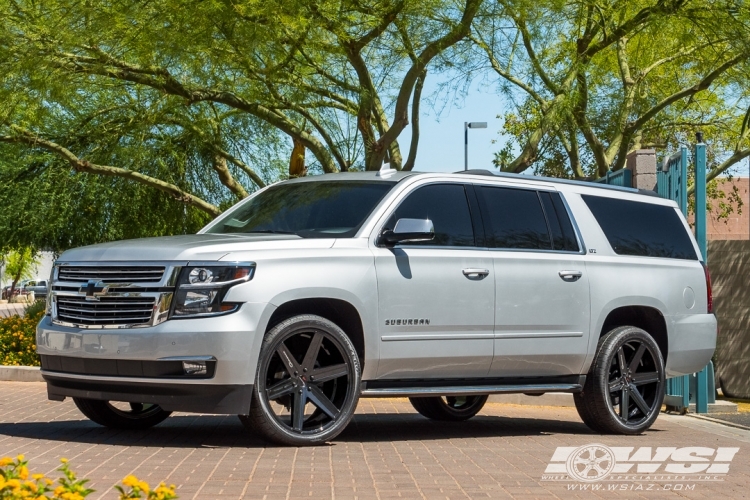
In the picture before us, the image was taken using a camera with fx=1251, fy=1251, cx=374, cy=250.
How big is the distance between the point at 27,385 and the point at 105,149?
20.1 feet

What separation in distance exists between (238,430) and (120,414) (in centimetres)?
95

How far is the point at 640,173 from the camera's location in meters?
14.6

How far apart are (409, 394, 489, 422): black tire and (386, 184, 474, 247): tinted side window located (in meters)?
2.25

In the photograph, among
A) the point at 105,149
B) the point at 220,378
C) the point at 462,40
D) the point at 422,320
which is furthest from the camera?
the point at 105,149

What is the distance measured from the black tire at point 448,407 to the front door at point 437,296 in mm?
1882

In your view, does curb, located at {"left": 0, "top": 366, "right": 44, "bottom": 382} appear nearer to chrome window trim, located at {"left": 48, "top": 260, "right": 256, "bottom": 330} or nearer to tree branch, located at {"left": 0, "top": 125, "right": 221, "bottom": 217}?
tree branch, located at {"left": 0, "top": 125, "right": 221, "bottom": 217}

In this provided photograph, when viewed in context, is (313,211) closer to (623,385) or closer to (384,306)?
(384,306)

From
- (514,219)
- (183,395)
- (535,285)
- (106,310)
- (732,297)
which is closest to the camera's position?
(183,395)

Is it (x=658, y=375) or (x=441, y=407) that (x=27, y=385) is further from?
(x=658, y=375)

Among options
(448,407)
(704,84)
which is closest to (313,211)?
(448,407)

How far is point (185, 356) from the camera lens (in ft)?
27.1

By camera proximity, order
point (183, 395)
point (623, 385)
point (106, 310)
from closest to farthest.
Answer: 1. point (183, 395)
2. point (106, 310)
3. point (623, 385)

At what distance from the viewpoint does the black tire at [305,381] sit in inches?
336

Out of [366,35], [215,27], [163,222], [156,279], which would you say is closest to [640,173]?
[366,35]
